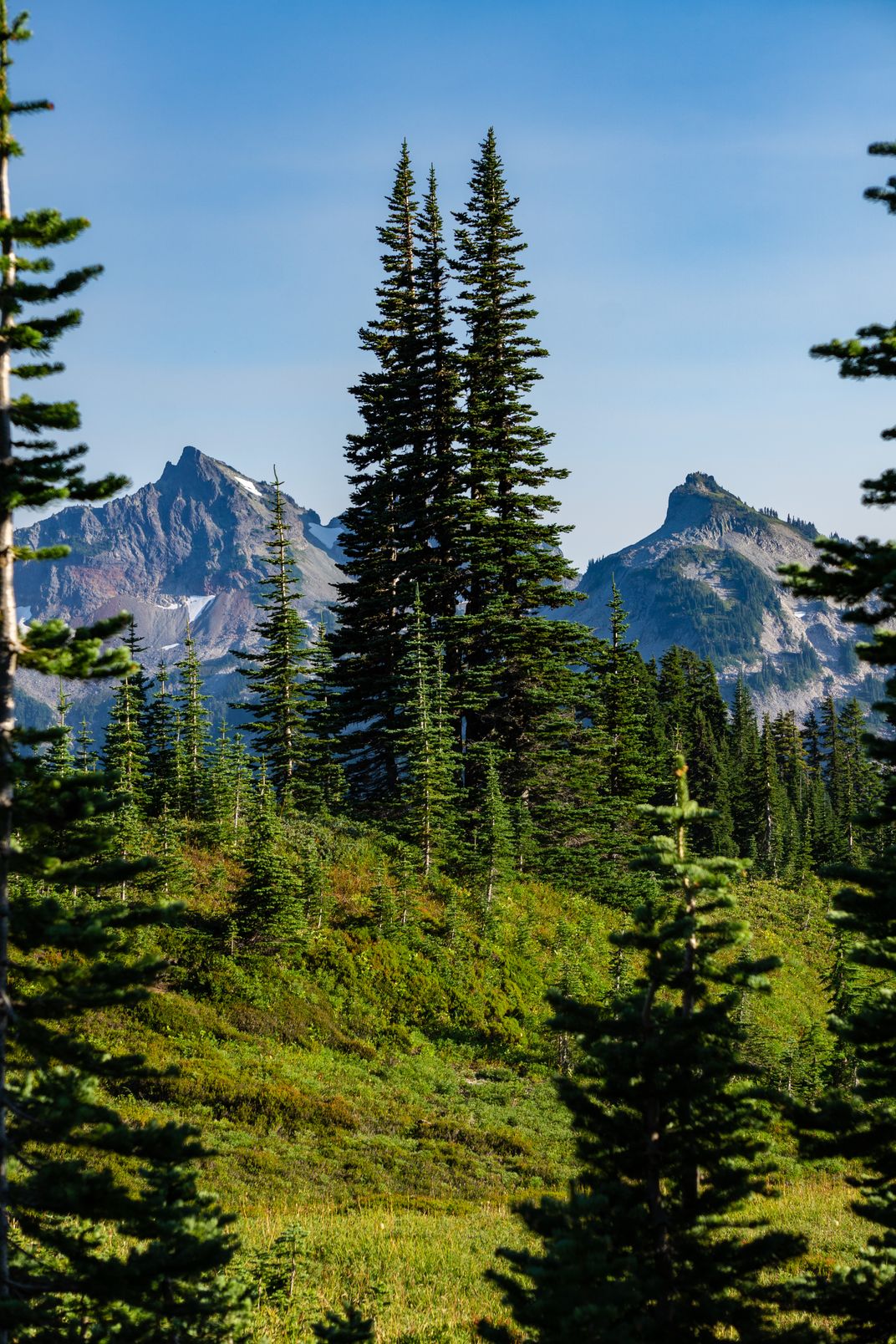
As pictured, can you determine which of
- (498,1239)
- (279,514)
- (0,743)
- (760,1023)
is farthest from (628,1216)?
(279,514)

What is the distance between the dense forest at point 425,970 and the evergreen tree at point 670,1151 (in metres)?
0.04

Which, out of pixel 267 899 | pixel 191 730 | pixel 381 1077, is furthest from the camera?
pixel 191 730

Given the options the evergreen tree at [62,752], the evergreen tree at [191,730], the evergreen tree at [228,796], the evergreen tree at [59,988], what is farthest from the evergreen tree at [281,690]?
the evergreen tree at [59,988]

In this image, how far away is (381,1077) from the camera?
20625mm

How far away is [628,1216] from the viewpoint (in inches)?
269

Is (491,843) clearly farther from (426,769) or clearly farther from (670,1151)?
(670,1151)

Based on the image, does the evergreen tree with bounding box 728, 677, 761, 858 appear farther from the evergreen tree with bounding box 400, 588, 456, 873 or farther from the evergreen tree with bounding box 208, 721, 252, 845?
the evergreen tree with bounding box 208, 721, 252, 845

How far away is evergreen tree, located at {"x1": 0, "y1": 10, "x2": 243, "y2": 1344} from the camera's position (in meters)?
7.11

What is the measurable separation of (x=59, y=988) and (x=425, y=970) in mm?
17654

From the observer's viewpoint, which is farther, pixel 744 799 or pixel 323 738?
pixel 744 799

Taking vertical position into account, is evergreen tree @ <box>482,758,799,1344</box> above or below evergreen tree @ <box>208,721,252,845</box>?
below

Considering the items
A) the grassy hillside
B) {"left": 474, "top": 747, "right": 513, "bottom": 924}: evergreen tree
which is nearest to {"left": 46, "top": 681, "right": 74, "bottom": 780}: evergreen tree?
the grassy hillside

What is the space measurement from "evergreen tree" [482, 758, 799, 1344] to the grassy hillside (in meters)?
4.37

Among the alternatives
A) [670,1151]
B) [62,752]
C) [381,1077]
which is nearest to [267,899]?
[381,1077]
